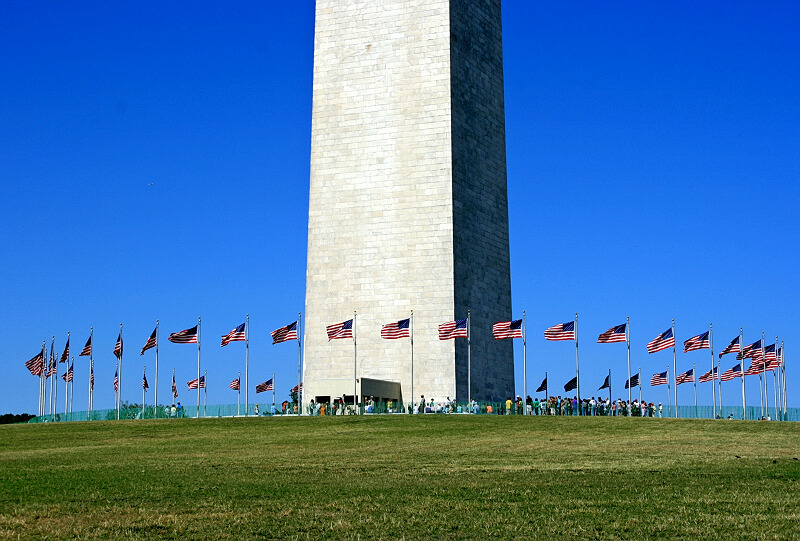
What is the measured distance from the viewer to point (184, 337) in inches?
2222

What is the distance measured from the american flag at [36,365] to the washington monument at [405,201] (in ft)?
51.3

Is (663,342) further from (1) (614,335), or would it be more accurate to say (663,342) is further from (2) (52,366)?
(2) (52,366)

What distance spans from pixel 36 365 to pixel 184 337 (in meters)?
14.3

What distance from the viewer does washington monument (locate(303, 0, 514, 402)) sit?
205 feet

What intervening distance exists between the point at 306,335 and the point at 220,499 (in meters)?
45.3

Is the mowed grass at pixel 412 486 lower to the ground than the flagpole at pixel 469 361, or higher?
lower

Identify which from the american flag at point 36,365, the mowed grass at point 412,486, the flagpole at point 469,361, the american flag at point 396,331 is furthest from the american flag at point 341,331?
the american flag at point 36,365

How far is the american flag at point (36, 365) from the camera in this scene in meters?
65.6

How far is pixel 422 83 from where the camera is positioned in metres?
64.2

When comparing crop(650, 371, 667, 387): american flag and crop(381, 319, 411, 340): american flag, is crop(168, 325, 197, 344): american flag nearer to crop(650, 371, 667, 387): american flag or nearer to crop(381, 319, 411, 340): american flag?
crop(381, 319, 411, 340): american flag

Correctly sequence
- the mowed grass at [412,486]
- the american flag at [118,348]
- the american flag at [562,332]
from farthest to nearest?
the american flag at [118,348] → the american flag at [562,332] → the mowed grass at [412,486]

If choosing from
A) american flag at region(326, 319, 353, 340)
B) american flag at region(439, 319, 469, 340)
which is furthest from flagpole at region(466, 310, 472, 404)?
american flag at region(326, 319, 353, 340)

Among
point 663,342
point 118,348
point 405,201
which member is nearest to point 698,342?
point 663,342

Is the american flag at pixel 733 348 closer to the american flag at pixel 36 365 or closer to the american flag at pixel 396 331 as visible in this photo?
the american flag at pixel 396 331
